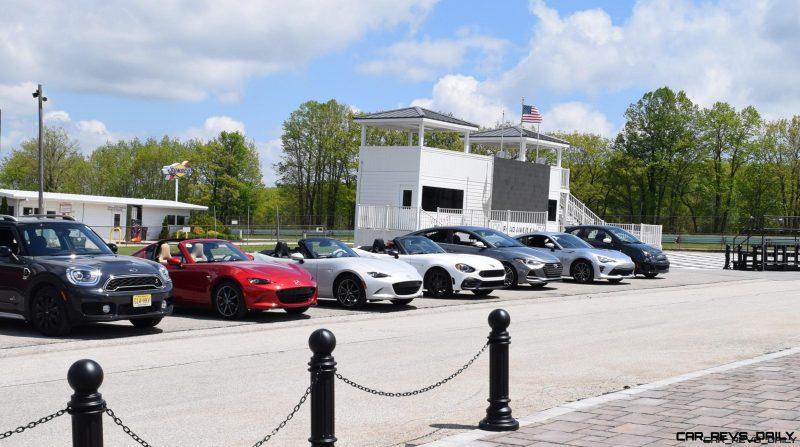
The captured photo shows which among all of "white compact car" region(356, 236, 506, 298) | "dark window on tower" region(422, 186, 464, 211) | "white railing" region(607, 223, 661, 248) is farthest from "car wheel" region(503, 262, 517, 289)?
"white railing" region(607, 223, 661, 248)

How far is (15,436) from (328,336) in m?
2.85

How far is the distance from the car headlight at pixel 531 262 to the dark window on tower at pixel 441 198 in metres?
18.2

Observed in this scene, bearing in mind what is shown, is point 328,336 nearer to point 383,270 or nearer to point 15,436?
point 15,436

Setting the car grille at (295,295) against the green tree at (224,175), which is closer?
the car grille at (295,295)

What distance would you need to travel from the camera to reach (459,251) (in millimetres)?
22531

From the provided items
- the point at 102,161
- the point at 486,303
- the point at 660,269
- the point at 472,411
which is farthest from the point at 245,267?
the point at 102,161

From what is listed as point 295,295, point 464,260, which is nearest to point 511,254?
point 464,260

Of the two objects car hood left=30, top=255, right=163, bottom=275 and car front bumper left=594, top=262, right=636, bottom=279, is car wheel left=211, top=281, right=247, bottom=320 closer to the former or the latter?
car hood left=30, top=255, right=163, bottom=275

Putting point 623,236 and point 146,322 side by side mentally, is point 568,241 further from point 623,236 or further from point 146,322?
point 146,322

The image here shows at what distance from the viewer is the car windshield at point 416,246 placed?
20.4m

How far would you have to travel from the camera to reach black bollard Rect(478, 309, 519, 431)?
648 cm

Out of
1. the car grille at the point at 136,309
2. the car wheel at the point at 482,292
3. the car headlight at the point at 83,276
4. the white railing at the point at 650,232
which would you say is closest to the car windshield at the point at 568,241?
the car wheel at the point at 482,292

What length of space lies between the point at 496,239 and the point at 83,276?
12.9 m

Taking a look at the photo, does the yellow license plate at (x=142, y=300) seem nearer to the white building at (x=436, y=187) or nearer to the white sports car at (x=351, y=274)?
the white sports car at (x=351, y=274)
